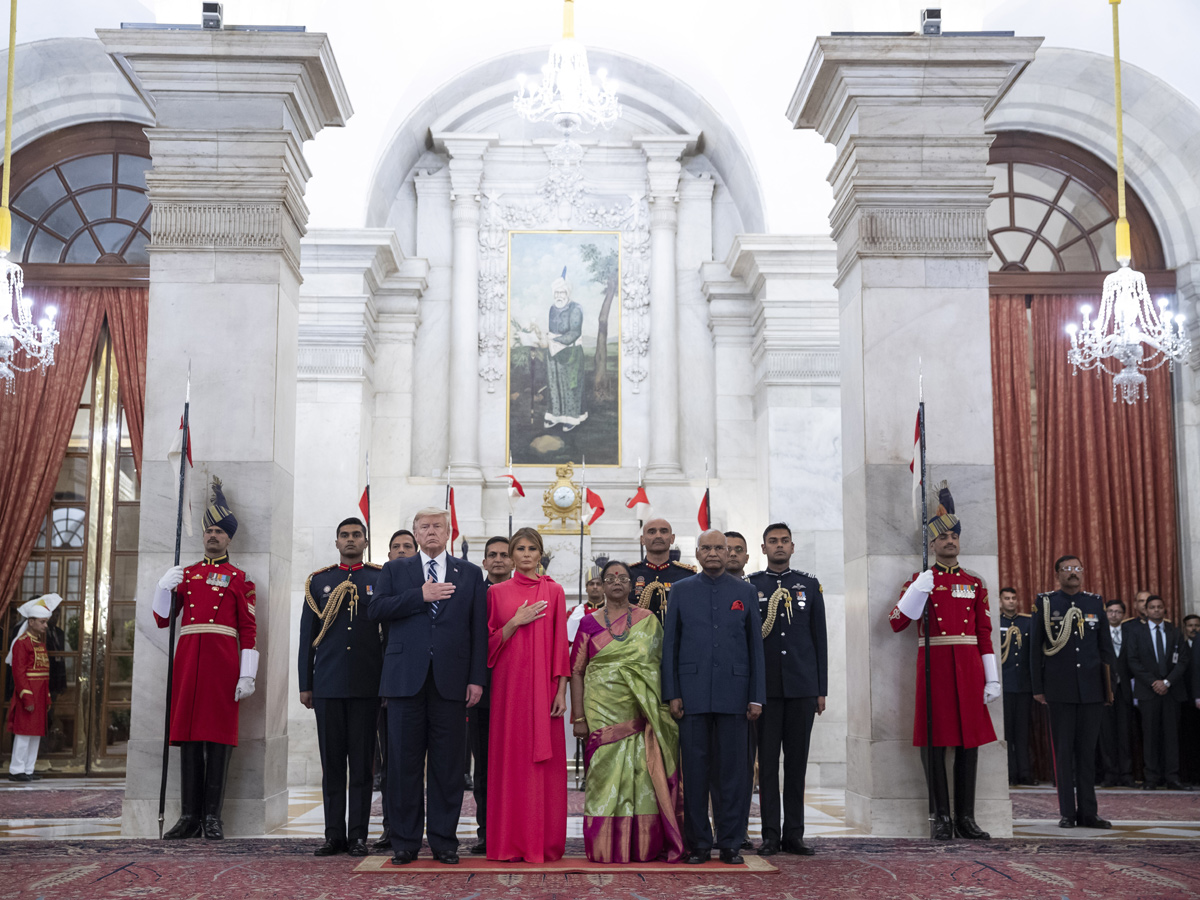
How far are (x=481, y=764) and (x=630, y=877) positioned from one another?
1277 mm

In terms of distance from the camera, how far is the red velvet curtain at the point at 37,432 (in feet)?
39.3

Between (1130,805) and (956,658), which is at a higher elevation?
(956,658)

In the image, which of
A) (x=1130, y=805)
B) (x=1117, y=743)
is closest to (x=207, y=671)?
(x=1130, y=805)

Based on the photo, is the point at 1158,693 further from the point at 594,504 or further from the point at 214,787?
the point at 214,787

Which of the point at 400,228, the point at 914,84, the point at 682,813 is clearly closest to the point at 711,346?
the point at 400,228

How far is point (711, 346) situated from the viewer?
46.3 feet

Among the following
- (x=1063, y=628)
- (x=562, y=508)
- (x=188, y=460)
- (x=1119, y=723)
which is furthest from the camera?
(x=562, y=508)

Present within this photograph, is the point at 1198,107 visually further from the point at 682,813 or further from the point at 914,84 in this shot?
the point at 682,813

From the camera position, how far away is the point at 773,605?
6570 millimetres

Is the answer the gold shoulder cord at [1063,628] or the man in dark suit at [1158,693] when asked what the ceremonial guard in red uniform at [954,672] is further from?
the man in dark suit at [1158,693]

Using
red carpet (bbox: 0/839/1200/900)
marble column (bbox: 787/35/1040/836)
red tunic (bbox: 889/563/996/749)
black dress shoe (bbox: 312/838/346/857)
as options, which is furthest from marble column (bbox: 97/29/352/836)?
red tunic (bbox: 889/563/996/749)

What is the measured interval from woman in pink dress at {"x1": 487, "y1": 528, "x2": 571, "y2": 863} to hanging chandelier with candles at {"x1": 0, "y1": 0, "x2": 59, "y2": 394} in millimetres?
5458

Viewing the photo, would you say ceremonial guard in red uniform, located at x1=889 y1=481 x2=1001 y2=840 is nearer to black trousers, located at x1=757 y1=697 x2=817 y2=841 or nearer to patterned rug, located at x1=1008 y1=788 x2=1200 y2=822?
black trousers, located at x1=757 y1=697 x2=817 y2=841

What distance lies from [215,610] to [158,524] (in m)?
0.84
